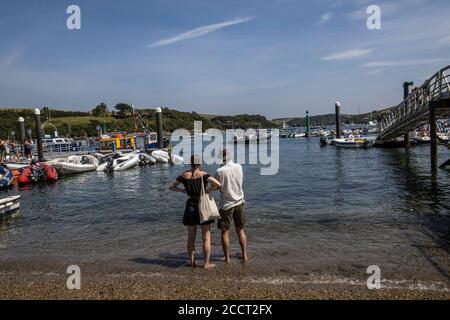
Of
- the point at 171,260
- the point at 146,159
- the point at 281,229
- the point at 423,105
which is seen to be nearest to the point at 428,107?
the point at 423,105

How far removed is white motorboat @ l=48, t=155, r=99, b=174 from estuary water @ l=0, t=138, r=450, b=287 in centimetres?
1111

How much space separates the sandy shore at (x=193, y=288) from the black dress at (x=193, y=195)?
110 cm

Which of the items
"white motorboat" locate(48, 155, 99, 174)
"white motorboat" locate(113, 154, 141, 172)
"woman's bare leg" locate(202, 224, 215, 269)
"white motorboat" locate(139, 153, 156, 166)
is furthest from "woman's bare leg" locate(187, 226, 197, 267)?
"white motorboat" locate(139, 153, 156, 166)

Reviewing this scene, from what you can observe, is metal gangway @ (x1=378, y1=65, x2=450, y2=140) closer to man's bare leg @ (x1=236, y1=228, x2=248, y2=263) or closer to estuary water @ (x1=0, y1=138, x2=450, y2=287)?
estuary water @ (x1=0, y1=138, x2=450, y2=287)

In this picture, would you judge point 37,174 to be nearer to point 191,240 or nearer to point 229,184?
point 191,240

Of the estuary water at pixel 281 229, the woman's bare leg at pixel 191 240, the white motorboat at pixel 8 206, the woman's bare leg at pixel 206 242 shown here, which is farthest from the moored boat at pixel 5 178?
the woman's bare leg at pixel 206 242

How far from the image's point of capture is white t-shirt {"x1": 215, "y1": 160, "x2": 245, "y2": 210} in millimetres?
7719

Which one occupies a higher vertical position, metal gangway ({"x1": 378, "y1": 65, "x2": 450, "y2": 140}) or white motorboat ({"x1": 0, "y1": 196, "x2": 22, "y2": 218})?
metal gangway ({"x1": 378, "y1": 65, "x2": 450, "y2": 140})

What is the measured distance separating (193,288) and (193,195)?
166cm

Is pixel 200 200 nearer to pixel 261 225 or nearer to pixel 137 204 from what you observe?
pixel 261 225

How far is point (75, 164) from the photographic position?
108 feet

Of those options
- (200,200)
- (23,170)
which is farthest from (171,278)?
(23,170)
